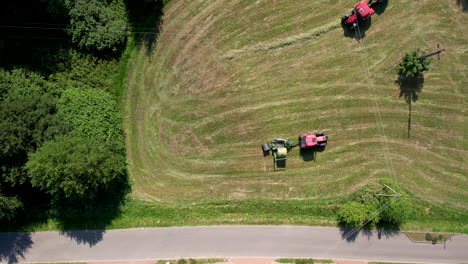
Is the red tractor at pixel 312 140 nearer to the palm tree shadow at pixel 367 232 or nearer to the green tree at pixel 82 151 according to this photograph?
the palm tree shadow at pixel 367 232

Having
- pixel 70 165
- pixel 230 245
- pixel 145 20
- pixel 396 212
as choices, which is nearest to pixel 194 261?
pixel 230 245

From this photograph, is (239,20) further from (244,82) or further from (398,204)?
(398,204)

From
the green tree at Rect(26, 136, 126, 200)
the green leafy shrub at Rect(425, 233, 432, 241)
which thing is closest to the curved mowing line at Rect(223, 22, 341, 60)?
the green tree at Rect(26, 136, 126, 200)

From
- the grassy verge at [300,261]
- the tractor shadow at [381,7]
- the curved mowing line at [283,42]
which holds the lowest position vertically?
the grassy verge at [300,261]

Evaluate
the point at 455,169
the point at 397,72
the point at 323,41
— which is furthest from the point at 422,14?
the point at 455,169

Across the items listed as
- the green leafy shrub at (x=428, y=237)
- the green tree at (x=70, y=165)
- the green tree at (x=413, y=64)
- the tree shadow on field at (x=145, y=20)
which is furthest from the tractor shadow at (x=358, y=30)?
the green tree at (x=70, y=165)

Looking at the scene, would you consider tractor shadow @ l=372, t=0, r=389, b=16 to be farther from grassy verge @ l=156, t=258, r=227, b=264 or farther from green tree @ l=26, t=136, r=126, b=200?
green tree @ l=26, t=136, r=126, b=200

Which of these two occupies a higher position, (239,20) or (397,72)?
(239,20)

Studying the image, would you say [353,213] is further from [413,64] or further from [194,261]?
[194,261]
